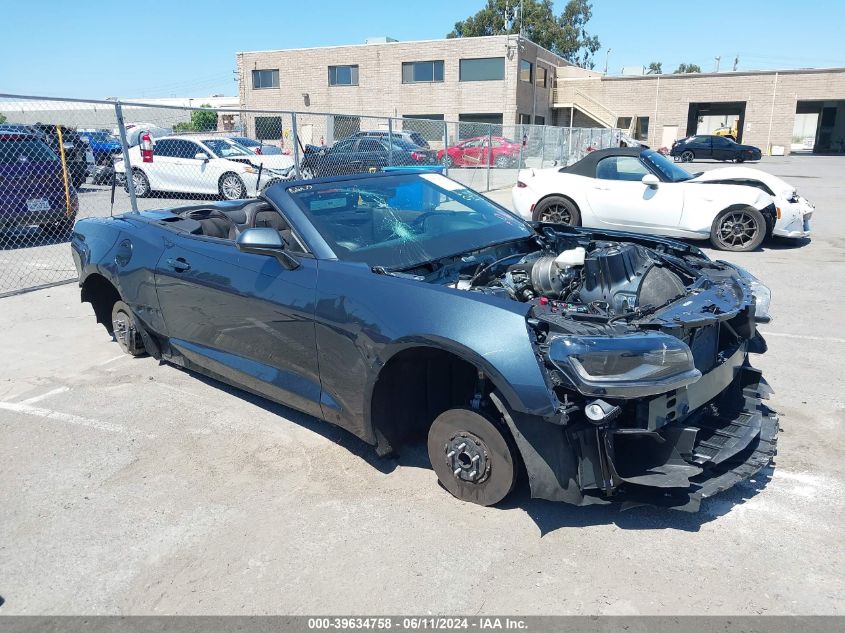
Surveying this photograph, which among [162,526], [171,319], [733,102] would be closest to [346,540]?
[162,526]

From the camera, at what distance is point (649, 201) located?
9.56 meters

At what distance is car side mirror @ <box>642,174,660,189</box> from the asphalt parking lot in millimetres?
5418

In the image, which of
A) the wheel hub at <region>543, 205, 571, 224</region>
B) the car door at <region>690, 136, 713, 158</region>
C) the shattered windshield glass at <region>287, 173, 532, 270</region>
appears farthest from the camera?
the car door at <region>690, 136, 713, 158</region>

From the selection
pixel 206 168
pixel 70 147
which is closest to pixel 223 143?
pixel 206 168

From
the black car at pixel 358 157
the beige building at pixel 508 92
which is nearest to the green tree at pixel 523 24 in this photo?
the beige building at pixel 508 92

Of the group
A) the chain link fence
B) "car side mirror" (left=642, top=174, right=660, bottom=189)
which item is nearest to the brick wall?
the chain link fence

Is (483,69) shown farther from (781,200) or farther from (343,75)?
(781,200)

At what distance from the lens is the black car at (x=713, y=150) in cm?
3644

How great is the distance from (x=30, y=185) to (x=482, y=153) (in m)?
13.7

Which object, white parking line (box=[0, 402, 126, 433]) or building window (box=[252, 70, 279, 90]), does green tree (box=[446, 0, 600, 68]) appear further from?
white parking line (box=[0, 402, 126, 433])

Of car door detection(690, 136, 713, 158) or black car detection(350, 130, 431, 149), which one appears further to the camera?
car door detection(690, 136, 713, 158)

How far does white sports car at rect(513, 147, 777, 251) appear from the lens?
365 inches

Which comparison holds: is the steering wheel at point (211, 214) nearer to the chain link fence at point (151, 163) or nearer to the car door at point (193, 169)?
the chain link fence at point (151, 163)
